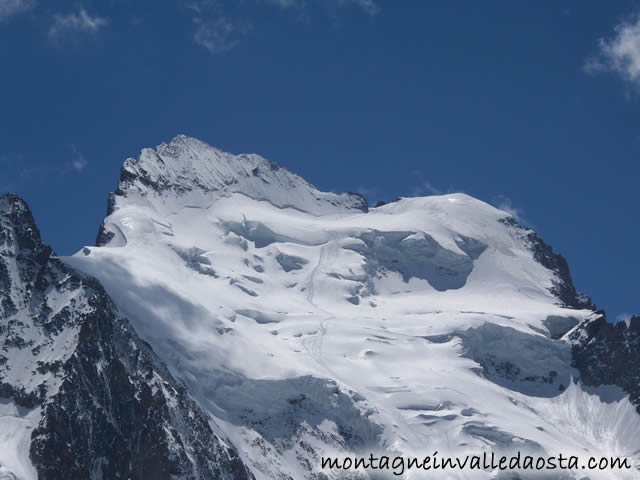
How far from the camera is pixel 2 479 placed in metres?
192

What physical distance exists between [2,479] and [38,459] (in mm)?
8127

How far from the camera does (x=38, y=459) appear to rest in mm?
199625
